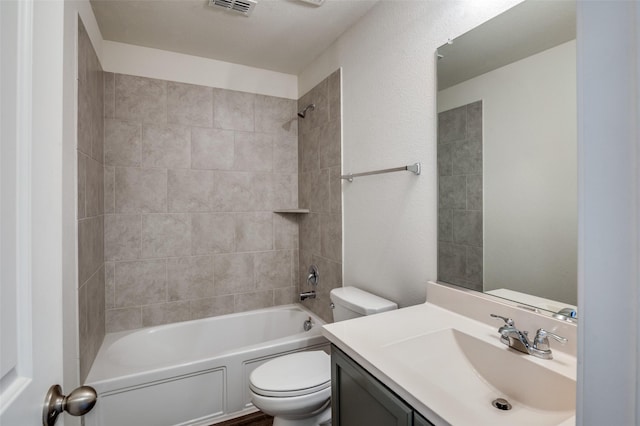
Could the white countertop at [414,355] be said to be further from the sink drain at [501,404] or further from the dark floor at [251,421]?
the dark floor at [251,421]

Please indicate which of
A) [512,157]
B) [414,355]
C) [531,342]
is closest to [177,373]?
[414,355]

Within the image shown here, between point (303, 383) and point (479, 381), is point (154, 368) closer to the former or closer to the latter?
point (303, 383)

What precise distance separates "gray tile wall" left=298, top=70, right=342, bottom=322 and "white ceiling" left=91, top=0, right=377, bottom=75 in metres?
0.31

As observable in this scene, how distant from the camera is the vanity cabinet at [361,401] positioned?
2.67 feet

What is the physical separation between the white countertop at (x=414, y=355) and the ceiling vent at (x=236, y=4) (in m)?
1.77

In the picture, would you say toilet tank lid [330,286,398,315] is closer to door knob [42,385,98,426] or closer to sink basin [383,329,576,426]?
sink basin [383,329,576,426]

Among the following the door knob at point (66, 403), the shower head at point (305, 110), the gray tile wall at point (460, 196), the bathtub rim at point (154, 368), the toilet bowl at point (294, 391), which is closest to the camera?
the door knob at point (66, 403)

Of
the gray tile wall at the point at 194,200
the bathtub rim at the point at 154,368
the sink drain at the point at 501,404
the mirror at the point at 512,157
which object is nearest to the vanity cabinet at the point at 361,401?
the sink drain at the point at 501,404

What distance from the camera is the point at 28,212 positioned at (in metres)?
0.47

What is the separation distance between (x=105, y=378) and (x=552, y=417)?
199cm

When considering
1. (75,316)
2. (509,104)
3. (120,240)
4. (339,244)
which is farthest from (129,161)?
(509,104)

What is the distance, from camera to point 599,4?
0.98ft

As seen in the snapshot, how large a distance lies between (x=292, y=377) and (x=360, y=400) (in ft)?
2.18

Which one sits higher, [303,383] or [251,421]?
[303,383]
